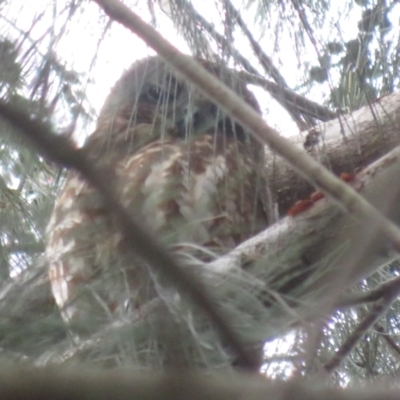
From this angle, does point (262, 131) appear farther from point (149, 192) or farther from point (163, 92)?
point (163, 92)

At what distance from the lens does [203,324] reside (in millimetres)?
778

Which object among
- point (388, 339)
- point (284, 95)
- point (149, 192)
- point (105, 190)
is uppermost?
point (284, 95)

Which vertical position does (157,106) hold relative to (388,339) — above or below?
above

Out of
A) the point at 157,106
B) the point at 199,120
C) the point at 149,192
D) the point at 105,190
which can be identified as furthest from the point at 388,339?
the point at 105,190

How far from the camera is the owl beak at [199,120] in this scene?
167 centimetres

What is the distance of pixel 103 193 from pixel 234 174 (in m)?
1.36

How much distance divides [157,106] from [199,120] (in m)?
0.21

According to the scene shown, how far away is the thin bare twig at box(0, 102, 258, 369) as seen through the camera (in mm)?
535

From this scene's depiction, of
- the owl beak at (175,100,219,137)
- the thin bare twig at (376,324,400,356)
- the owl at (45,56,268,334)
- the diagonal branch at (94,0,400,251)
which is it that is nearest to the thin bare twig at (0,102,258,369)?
the owl at (45,56,268,334)

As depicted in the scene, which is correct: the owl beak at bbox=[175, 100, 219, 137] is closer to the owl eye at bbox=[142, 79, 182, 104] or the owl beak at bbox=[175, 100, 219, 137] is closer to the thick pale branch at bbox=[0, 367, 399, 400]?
the owl eye at bbox=[142, 79, 182, 104]

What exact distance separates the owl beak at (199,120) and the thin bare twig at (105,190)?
1035 mm

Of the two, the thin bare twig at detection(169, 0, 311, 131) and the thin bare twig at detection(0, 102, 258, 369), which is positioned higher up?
the thin bare twig at detection(169, 0, 311, 131)

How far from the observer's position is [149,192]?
110cm

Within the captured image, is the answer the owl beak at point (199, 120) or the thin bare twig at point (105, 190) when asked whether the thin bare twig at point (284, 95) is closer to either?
the owl beak at point (199, 120)
